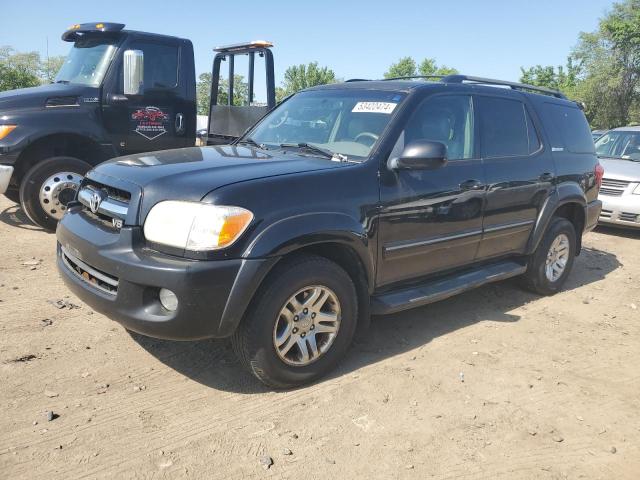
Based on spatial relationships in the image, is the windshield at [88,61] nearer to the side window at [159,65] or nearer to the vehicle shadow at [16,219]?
the side window at [159,65]

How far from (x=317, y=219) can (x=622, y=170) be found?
7248 millimetres

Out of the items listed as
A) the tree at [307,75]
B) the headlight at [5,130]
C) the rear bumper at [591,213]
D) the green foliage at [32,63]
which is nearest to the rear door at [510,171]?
the rear bumper at [591,213]

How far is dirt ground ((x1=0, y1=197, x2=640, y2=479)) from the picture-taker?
8.50ft

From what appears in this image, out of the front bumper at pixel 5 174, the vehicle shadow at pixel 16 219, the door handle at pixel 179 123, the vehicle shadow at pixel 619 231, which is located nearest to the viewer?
the front bumper at pixel 5 174

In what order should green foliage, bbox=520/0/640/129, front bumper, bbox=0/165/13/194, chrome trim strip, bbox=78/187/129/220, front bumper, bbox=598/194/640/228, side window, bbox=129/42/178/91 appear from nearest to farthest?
1. chrome trim strip, bbox=78/187/129/220
2. front bumper, bbox=0/165/13/194
3. side window, bbox=129/42/178/91
4. front bumper, bbox=598/194/640/228
5. green foliage, bbox=520/0/640/129

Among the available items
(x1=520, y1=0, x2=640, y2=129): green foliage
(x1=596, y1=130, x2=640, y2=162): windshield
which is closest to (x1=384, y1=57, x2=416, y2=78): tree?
(x1=520, y1=0, x2=640, y2=129): green foliage

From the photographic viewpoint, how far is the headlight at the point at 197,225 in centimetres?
273

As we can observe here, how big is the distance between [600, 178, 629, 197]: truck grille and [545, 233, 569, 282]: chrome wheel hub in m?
3.60

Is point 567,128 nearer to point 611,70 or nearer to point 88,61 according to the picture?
point 88,61

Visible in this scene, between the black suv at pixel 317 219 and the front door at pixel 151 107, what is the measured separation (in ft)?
9.51

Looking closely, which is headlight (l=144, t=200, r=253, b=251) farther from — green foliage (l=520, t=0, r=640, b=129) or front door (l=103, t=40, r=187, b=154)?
green foliage (l=520, t=0, r=640, b=129)

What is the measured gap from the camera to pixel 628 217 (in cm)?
806

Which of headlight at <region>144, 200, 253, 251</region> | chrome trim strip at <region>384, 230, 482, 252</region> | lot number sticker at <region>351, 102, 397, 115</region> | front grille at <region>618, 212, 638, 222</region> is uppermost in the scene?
lot number sticker at <region>351, 102, 397, 115</region>

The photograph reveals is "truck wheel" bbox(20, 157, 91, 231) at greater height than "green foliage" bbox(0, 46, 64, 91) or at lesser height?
lesser
